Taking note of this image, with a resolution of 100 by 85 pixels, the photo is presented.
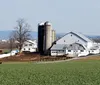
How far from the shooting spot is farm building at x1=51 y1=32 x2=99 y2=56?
330ft

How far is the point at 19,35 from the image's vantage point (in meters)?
112

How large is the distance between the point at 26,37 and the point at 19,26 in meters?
4.39

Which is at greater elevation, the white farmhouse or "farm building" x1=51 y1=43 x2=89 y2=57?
the white farmhouse

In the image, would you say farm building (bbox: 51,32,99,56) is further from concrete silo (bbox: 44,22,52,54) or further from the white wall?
concrete silo (bbox: 44,22,52,54)

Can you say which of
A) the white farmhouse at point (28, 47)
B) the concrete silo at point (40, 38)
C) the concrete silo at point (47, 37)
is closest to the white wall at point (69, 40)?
the concrete silo at point (40, 38)

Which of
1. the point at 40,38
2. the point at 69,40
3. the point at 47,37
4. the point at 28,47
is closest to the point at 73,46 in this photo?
the point at 47,37

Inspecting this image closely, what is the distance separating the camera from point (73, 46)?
10112 cm

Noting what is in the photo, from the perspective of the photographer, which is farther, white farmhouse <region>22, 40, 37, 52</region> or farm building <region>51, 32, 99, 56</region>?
white farmhouse <region>22, 40, 37, 52</region>

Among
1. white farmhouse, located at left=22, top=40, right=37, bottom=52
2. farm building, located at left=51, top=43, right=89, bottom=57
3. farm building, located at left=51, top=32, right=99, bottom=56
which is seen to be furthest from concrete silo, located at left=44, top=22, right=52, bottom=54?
white farmhouse, located at left=22, top=40, right=37, bottom=52

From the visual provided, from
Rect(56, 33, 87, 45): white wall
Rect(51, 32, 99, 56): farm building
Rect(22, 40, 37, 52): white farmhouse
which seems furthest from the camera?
Rect(22, 40, 37, 52): white farmhouse

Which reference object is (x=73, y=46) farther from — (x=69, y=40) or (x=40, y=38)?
(x=40, y=38)

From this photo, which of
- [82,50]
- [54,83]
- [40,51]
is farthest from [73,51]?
[54,83]

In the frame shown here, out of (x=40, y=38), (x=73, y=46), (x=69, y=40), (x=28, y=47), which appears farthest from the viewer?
(x=28, y=47)

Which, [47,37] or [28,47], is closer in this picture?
[47,37]
